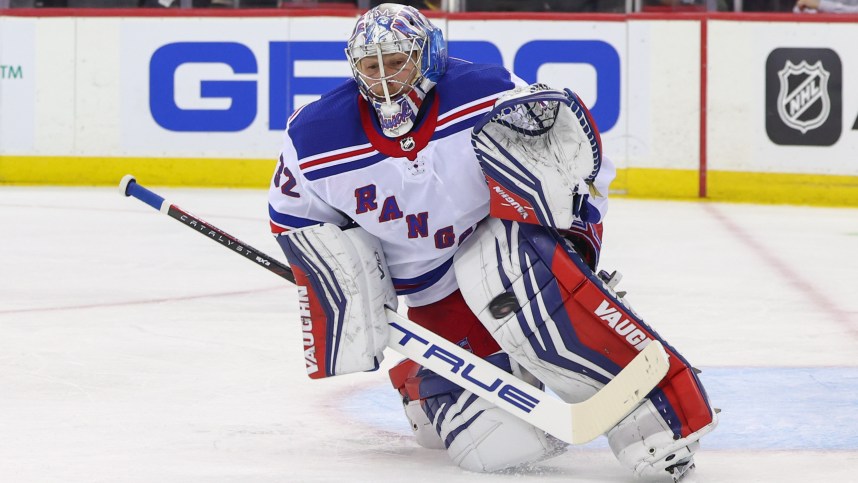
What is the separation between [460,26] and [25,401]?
4.60 metres

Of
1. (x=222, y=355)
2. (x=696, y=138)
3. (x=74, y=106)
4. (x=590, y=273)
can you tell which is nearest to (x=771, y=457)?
(x=590, y=273)

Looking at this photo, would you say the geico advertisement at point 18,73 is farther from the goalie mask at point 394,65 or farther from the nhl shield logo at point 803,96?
the goalie mask at point 394,65

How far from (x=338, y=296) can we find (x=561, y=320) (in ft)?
1.16

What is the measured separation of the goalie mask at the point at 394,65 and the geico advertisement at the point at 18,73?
539cm

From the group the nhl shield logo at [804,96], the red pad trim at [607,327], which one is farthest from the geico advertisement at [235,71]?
the red pad trim at [607,327]

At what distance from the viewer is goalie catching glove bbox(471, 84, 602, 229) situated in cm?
220

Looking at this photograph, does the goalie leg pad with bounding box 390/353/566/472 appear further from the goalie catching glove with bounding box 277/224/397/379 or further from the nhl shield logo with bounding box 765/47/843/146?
the nhl shield logo with bounding box 765/47/843/146

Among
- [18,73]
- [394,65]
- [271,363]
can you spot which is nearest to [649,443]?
[394,65]

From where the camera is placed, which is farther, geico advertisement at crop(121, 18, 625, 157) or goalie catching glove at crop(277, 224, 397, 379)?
geico advertisement at crop(121, 18, 625, 157)

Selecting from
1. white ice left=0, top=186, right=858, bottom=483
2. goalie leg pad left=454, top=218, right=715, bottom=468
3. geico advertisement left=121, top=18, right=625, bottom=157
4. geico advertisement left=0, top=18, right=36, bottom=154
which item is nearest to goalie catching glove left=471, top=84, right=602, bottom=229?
goalie leg pad left=454, top=218, right=715, bottom=468

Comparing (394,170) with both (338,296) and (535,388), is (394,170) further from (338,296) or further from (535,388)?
(535,388)

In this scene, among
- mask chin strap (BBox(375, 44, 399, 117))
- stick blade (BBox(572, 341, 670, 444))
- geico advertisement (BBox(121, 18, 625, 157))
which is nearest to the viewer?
stick blade (BBox(572, 341, 670, 444))

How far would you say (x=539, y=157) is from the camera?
2.22 meters

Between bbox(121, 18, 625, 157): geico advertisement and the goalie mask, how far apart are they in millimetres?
4689
